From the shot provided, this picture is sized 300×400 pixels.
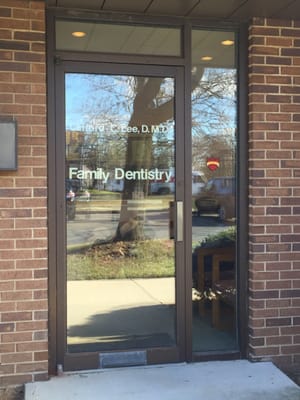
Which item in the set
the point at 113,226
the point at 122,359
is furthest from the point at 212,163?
the point at 122,359

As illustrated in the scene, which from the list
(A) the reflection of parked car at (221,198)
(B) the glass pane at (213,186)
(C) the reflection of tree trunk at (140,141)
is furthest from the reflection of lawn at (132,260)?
(A) the reflection of parked car at (221,198)

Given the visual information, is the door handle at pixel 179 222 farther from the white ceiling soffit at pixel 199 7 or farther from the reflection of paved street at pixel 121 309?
the white ceiling soffit at pixel 199 7

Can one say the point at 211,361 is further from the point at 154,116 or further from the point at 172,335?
the point at 154,116

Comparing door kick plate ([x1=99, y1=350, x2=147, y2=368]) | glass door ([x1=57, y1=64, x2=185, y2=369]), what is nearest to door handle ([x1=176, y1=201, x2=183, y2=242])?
glass door ([x1=57, y1=64, x2=185, y2=369])

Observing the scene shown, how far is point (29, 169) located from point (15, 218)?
37 centimetres

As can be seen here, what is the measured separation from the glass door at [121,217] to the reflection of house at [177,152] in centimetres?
7

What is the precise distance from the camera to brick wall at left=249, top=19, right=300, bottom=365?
410cm

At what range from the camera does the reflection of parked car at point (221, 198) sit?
4195 mm

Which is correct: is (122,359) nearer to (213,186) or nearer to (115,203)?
(115,203)

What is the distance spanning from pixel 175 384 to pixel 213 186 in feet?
5.08

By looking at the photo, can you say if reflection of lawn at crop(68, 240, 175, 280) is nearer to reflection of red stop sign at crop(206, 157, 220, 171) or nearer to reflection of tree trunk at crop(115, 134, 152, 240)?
reflection of tree trunk at crop(115, 134, 152, 240)

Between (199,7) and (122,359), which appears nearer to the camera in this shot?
(199,7)

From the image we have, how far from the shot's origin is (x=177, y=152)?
4.09 meters

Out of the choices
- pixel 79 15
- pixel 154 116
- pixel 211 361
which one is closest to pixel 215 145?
pixel 154 116
